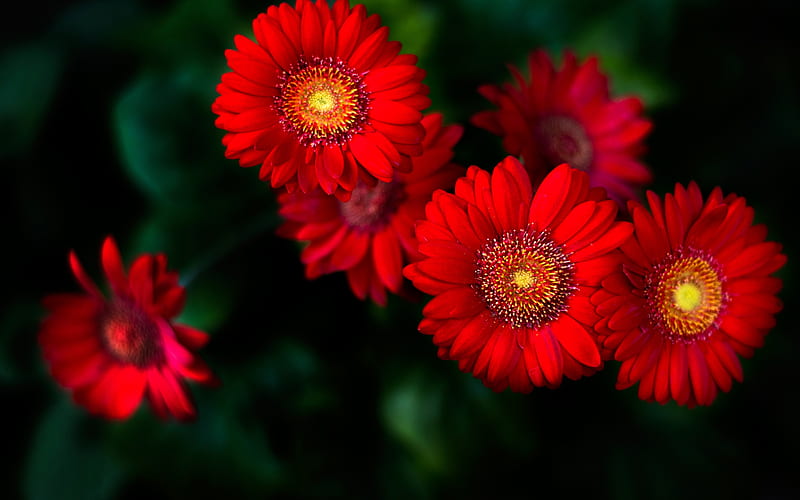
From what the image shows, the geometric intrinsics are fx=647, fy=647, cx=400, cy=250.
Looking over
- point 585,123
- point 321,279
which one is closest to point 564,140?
point 585,123

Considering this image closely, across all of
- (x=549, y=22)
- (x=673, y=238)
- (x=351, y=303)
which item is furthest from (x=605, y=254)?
(x=549, y=22)

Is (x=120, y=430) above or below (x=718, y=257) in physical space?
below

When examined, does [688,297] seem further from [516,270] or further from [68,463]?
[68,463]

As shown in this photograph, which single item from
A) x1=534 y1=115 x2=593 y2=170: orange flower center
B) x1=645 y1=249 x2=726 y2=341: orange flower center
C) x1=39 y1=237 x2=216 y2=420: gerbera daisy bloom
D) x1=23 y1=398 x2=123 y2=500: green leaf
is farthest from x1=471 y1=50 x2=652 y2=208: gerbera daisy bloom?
x1=23 y1=398 x2=123 y2=500: green leaf

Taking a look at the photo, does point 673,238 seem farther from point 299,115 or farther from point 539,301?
point 299,115

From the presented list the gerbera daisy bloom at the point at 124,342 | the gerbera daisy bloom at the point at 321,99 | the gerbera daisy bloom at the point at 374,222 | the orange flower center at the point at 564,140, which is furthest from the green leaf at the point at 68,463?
the orange flower center at the point at 564,140

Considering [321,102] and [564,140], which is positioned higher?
[564,140]
